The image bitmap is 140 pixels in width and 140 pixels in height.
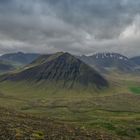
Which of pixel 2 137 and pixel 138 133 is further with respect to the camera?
pixel 138 133

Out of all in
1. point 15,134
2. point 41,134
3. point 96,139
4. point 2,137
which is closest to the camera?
point 2,137

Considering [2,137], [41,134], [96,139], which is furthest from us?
[96,139]

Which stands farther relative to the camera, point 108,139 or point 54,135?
point 108,139

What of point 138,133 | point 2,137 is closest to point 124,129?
point 138,133

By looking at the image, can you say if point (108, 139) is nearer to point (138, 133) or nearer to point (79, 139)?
point (79, 139)

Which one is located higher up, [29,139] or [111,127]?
[29,139]

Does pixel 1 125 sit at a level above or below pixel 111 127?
above

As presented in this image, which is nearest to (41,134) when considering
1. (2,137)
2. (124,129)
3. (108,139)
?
(2,137)

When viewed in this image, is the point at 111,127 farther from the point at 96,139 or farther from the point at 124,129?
the point at 96,139

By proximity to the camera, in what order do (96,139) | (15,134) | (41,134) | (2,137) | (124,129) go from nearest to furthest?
1. (2,137)
2. (15,134)
3. (41,134)
4. (96,139)
5. (124,129)
